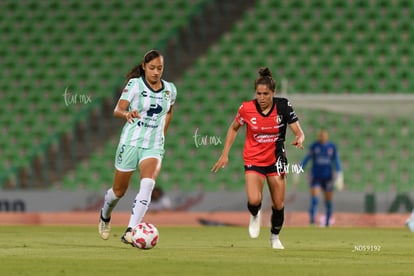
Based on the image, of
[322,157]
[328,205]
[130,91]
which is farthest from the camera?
[322,157]

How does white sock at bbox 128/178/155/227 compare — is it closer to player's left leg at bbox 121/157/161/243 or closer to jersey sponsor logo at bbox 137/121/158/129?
player's left leg at bbox 121/157/161/243

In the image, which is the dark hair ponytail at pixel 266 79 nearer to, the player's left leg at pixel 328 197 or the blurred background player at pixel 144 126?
the blurred background player at pixel 144 126

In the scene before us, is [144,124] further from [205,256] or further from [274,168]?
[205,256]

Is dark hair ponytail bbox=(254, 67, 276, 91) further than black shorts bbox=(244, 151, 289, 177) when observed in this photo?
No

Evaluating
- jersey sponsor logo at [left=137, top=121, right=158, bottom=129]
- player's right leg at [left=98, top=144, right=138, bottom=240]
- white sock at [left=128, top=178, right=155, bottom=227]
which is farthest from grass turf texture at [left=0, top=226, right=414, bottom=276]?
jersey sponsor logo at [left=137, top=121, right=158, bottom=129]

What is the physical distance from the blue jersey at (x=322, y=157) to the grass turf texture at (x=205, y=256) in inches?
273

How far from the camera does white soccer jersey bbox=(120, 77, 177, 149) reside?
11695 millimetres

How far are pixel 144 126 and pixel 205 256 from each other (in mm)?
1895

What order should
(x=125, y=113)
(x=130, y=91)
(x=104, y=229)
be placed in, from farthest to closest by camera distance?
(x=104, y=229)
(x=130, y=91)
(x=125, y=113)

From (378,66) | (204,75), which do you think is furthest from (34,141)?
(378,66)

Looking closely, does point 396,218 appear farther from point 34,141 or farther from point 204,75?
point 34,141

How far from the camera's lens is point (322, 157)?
22.4m

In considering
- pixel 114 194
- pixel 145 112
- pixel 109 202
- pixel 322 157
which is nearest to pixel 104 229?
pixel 109 202

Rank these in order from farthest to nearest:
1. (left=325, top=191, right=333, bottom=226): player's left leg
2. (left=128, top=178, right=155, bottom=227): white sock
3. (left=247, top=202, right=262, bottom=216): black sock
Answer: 1. (left=325, top=191, right=333, bottom=226): player's left leg
2. (left=247, top=202, right=262, bottom=216): black sock
3. (left=128, top=178, right=155, bottom=227): white sock
